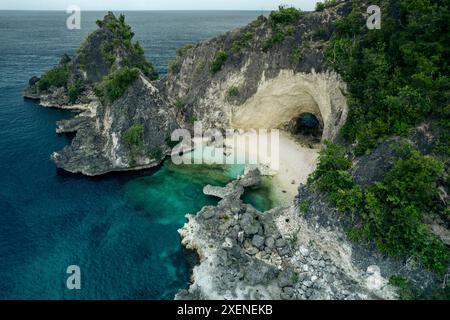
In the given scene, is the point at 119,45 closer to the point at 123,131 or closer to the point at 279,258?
the point at 123,131

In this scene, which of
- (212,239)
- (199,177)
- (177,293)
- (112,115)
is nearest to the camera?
(177,293)

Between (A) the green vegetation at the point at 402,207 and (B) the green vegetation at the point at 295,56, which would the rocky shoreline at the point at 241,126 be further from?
(A) the green vegetation at the point at 402,207

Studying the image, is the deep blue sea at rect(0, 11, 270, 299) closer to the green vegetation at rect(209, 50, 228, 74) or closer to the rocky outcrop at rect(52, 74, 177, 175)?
the rocky outcrop at rect(52, 74, 177, 175)

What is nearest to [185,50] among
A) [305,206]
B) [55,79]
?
[55,79]

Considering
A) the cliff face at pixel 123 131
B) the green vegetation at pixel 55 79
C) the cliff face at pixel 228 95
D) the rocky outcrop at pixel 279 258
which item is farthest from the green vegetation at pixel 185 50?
the rocky outcrop at pixel 279 258

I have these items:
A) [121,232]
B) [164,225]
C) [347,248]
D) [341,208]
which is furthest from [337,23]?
[121,232]
